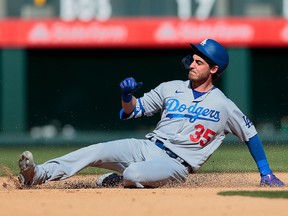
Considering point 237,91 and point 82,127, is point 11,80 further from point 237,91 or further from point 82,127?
point 237,91

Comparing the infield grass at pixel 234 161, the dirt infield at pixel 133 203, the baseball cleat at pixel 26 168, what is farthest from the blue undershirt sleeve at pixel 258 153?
the infield grass at pixel 234 161

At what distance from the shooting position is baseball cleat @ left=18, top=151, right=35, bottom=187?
6.69 m

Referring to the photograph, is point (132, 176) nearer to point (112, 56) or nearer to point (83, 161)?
point (83, 161)

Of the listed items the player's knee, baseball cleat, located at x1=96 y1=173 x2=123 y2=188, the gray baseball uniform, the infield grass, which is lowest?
the infield grass

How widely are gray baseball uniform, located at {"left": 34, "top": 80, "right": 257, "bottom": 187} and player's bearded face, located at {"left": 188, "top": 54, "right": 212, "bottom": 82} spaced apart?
0.43 feet

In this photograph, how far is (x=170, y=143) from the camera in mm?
7172

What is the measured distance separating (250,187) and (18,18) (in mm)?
13007

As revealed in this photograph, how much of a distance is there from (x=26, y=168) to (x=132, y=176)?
800 mm

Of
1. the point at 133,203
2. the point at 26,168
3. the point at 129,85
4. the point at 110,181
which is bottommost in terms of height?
the point at 110,181

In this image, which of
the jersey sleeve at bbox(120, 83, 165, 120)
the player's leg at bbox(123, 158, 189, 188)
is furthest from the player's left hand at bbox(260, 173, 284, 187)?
the jersey sleeve at bbox(120, 83, 165, 120)

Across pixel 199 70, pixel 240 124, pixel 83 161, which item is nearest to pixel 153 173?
pixel 83 161

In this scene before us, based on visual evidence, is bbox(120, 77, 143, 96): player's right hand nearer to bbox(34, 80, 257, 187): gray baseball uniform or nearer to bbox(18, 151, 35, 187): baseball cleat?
bbox(34, 80, 257, 187): gray baseball uniform

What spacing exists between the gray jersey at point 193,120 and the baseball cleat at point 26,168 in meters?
0.98

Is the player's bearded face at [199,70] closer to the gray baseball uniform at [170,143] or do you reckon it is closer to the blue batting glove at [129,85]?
the gray baseball uniform at [170,143]
